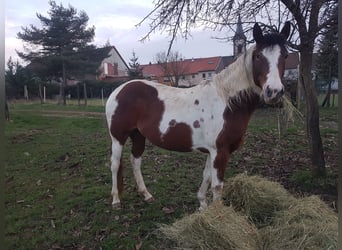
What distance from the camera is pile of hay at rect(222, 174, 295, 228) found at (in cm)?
330

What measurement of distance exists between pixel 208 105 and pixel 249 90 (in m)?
0.46

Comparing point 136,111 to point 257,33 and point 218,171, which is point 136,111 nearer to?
point 218,171

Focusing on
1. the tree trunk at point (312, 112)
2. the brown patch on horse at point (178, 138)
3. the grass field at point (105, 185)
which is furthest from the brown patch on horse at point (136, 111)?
the tree trunk at point (312, 112)

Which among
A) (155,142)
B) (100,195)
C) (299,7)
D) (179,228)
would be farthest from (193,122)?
(299,7)

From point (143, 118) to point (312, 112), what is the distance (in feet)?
7.28

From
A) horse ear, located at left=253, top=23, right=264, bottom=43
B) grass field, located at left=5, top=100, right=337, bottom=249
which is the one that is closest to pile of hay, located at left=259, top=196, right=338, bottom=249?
grass field, located at left=5, top=100, right=337, bottom=249

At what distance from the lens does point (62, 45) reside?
21.6m

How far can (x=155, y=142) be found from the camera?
4.00 meters

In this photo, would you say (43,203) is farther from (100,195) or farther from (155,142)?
(155,142)

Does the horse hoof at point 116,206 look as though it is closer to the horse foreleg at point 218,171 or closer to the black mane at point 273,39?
the horse foreleg at point 218,171

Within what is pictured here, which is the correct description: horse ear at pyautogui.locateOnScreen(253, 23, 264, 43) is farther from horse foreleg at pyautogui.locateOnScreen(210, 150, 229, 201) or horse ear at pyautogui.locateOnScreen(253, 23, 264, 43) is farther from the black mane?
horse foreleg at pyautogui.locateOnScreen(210, 150, 229, 201)

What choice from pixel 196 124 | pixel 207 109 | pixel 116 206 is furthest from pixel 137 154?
pixel 207 109

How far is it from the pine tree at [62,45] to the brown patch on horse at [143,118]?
16.9 m

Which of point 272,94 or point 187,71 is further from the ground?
point 187,71
